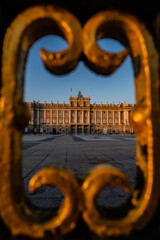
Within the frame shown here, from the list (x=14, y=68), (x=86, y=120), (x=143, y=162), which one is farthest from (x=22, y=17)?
(x=86, y=120)

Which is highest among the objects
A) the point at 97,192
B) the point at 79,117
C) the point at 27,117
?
the point at 79,117

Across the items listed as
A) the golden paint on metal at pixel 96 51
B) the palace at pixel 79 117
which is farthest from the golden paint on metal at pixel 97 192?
the palace at pixel 79 117

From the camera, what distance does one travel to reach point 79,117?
172 feet

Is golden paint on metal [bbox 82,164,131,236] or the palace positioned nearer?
golden paint on metal [bbox 82,164,131,236]

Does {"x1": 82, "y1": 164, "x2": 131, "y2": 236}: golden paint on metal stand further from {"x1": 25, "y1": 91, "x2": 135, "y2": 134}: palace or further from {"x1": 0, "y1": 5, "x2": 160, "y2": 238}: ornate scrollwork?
{"x1": 25, "y1": 91, "x2": 135, "y2": 134}: palace

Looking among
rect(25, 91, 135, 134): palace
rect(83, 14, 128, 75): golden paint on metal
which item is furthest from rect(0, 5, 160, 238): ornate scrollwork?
rect(25, 91, 135, 134): palace

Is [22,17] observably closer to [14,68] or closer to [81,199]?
[14,68]

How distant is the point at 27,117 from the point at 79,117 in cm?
5201

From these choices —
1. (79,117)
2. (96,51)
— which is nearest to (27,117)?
(96,51)

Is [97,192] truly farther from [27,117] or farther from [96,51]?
[96,51]

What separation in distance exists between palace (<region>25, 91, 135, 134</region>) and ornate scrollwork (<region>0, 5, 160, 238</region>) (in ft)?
167

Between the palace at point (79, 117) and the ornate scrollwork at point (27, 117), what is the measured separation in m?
50.9

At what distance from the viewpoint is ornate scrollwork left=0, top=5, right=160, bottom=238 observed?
19.8 inches

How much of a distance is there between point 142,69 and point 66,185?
1.89 ft
